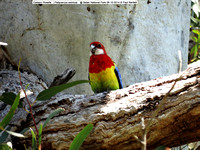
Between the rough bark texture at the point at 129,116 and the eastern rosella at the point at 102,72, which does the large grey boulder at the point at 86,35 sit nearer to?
the eastern rosella at the point at 102,72

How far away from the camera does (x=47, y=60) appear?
3107mm

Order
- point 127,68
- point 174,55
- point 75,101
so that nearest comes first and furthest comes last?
point 75,101, point 127,68, point 174,55

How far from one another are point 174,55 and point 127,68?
75 cm

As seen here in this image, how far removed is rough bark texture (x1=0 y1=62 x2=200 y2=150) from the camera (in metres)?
1.66

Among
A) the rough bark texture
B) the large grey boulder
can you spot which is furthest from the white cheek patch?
the rough bark texture

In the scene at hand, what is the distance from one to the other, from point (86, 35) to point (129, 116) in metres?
1.61

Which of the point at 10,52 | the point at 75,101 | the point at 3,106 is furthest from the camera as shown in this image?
the point at 10,52

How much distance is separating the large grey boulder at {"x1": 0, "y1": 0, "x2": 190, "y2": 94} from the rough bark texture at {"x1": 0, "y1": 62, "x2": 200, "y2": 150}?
3.94 ft

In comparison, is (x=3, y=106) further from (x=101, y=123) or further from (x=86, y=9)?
(x=86, y=9)

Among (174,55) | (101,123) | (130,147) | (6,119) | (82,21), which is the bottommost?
(130,147)

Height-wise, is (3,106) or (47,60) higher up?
(47,60)

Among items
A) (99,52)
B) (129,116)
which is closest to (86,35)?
(99,52)

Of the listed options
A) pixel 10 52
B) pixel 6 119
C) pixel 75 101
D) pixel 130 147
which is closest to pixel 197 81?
pixel 130 147

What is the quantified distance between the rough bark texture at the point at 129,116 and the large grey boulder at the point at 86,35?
3.94ft
